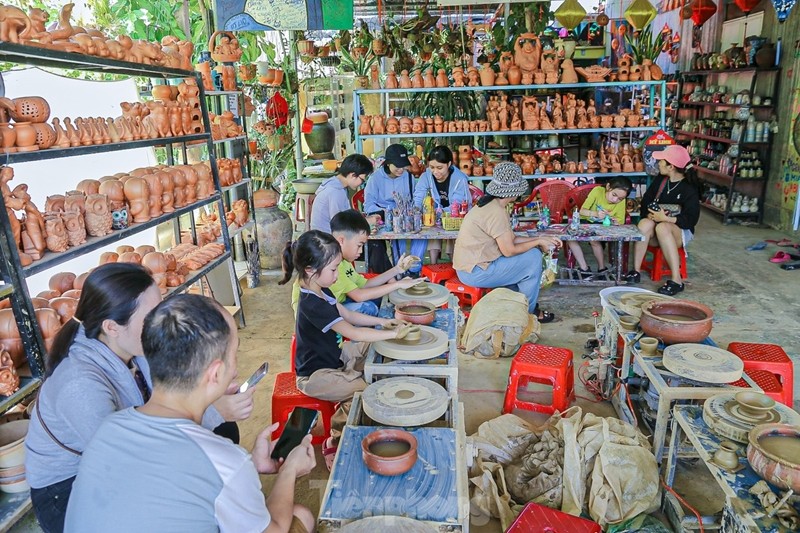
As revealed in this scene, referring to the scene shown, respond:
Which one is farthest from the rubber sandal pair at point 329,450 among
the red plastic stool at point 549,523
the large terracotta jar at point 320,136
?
the large terracotta jar at point 320,136

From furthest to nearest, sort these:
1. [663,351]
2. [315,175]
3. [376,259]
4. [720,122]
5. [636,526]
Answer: [720,122] → [315,175] → [376,259] → [663,351] → [636,526]

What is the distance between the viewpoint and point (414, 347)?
324 centimetres

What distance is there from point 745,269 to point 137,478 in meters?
7.25

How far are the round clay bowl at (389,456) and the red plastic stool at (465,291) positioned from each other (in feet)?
10.4

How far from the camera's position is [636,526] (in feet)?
9.01

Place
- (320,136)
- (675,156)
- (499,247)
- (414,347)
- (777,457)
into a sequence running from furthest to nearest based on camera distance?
(320,136)
(675,156)
(499,247)
(414,347)
(777,457)

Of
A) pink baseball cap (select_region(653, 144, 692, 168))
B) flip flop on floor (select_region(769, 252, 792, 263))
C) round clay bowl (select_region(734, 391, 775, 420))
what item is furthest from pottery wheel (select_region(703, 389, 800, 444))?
flip flop on floor (select_region(769, 252, 792, 263))

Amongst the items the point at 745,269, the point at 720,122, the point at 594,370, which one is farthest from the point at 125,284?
the point at 720,122

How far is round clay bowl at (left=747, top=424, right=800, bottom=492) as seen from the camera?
2.11 metres

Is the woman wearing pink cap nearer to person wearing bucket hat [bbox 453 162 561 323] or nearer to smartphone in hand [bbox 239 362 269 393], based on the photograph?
person wearing bucket hat [bbox 453 162 561 323]

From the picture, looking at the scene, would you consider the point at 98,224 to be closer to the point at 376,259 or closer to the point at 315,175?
the point at 376,259

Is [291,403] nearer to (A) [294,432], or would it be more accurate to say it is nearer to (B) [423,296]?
(A) [294,432]

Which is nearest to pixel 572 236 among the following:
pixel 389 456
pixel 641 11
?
pixel 641 11

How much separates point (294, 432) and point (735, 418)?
183cm
